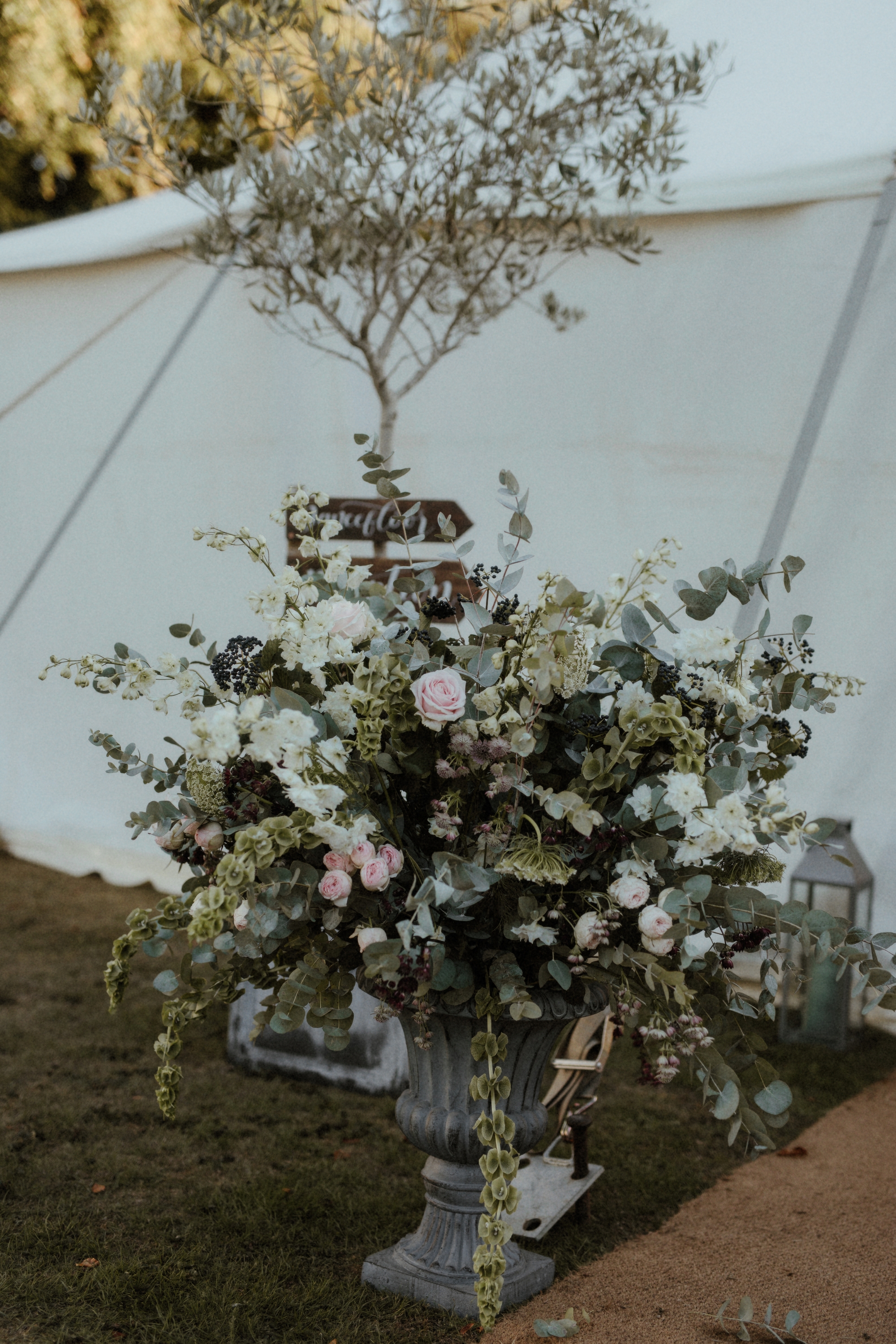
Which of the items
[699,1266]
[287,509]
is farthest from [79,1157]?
[287,509]

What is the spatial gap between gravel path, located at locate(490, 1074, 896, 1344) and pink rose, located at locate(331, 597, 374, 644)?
43.7 inches

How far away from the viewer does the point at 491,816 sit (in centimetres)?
172

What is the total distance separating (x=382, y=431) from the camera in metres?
3.12

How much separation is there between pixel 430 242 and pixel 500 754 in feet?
6.60

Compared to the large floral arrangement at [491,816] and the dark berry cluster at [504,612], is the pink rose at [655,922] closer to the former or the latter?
the large floral arrangement at [491,816]

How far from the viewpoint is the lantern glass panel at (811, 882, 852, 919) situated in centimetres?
331

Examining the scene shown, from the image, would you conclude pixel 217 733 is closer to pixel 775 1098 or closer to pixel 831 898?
pixel 775 1098

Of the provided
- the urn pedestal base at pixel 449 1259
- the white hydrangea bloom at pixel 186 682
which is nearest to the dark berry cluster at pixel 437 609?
the white hydrangea bloom at pixel 186 682

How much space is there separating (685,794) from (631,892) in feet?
0.51

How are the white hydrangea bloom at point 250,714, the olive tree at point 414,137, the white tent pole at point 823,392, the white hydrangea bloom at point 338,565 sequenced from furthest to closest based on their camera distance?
1. the white tent pole at point 823,392
2. the olive tree at point 414,137
3. the white hydrangea bloom at point 338,565
4. the white hydrangea bloom at point 250,714

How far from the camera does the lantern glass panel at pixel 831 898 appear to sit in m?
3.31

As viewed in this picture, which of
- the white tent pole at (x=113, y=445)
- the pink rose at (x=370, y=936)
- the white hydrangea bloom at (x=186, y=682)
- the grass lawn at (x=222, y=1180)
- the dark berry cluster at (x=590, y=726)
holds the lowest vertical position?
the grass lawn at (x=222, y=1180)

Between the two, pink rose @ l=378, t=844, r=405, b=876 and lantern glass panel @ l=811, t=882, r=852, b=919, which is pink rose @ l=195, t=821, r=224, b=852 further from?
lantern glass panel @ l=811, t=882, r=852, b=919

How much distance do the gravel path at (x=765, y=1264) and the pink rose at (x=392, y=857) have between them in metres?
0.80
